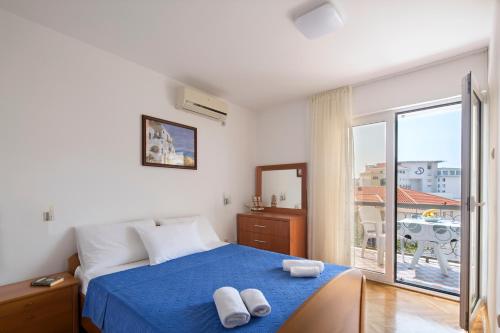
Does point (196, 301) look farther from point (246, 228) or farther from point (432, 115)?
point (432, 115)

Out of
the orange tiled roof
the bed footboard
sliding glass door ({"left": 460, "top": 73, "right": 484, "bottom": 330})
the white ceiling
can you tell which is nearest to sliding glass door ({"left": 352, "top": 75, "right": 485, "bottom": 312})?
the orange tiled roof

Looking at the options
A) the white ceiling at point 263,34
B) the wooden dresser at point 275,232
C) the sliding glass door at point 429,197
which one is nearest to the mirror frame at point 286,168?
the wooden dresser at point 275,232

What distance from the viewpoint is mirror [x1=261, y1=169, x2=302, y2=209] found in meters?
3.71

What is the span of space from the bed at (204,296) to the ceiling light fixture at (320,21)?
73.7 inches

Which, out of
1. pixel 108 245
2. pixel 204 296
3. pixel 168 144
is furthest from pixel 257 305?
pixel 168 144

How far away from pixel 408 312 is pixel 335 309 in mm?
1362

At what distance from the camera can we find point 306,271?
5.99 ft

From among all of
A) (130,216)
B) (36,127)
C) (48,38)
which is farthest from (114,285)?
(48,38)

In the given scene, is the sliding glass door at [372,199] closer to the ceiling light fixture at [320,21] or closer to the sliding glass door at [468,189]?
the sliding glass door at [468,189]

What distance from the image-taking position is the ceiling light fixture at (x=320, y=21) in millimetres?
1810

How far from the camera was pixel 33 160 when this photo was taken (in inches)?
78.9

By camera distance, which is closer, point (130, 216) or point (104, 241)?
point (104, 241)

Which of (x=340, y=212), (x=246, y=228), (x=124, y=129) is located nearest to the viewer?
(x=124, y=129)

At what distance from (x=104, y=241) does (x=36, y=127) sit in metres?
1.09
